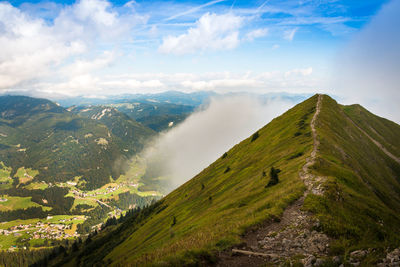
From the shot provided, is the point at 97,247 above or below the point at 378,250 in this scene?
below

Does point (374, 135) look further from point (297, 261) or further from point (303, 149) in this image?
point (297, 261)

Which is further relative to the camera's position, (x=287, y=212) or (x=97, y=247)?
(x=97, y=247)

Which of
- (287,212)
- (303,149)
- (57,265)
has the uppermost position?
(303,149)

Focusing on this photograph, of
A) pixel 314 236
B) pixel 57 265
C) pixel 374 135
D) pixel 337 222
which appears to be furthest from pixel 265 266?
pixel 57 265

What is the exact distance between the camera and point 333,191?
25266 millimetres

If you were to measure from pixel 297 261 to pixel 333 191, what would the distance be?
53.2ft

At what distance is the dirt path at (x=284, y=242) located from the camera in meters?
15.1

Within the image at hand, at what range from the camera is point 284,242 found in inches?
671

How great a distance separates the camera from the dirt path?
15.1 meters

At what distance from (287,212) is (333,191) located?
742 centimetres

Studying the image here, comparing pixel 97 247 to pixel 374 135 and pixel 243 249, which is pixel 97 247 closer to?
pixel 243 249

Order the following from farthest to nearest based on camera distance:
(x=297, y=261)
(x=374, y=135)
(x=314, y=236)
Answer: (x=374, y=135), (x=314, y=236), (x=297, y=261)

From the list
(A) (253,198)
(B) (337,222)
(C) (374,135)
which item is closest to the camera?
(B) (337,222)

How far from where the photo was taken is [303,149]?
54.7 metres
